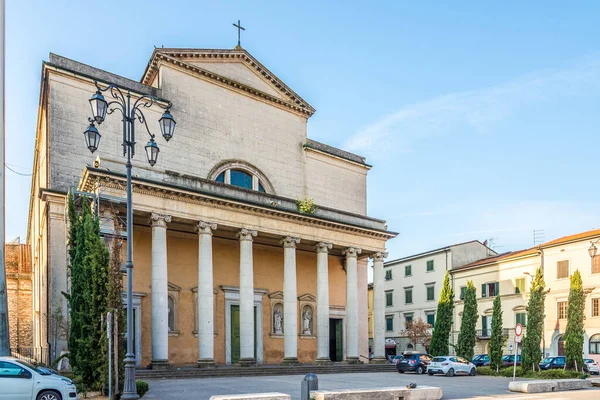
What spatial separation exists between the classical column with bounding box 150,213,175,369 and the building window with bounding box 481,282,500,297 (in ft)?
107

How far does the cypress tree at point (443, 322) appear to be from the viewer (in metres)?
35.9

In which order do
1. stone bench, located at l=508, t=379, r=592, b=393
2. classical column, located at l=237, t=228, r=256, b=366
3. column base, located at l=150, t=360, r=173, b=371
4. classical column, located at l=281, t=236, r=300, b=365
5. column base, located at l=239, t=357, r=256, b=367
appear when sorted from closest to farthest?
stone bench, located at l=508, t=379, r=592, b=393 < column base, located at l=150, t=360, r=173, b=371 < column base, located at l=239, t=357, r=256, b=367 < classical column, located at l=237, t=228, r=256, b=366 < classical column, located at l=281, t=236, r=300, b=365

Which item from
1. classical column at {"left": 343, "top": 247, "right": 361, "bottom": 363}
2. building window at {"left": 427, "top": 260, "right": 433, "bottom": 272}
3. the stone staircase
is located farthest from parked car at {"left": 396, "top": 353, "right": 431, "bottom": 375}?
building window at {"left": 427, "top": 260, "right": 433, "bottom": 272}

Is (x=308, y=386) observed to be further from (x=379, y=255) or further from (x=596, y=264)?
(x=596, y=264)

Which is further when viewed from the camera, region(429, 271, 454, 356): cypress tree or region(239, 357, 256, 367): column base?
region(429, 271, 454, 356): cypress tree

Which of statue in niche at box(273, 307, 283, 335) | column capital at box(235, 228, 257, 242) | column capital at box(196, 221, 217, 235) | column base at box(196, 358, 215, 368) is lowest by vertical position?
column base at box(196, 358, 215, 368)

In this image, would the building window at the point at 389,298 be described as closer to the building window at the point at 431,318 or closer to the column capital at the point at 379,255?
the building window at the point at 431,318

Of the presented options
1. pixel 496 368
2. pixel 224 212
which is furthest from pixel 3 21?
pixel 496 368

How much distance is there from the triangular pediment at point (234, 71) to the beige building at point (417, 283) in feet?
77.1

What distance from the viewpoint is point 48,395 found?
14.0m

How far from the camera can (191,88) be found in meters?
32.2

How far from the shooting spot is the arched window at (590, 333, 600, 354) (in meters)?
38.6

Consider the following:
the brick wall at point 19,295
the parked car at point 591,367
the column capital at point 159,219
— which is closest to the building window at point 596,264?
the parked car at point 591,367

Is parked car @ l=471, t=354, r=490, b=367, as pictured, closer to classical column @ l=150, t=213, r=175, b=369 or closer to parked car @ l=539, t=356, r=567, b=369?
parked car @ l=539, t=356, r=567, b=369
